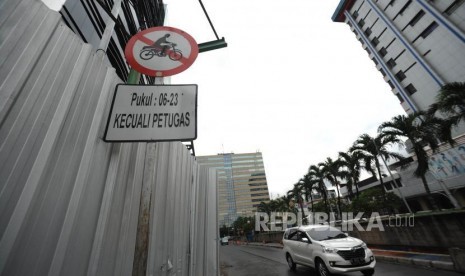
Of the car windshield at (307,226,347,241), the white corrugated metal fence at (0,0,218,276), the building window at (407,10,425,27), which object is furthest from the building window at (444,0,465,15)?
the white corrugated metal fence at (0,0,218,276)

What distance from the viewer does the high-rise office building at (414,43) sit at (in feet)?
75.7

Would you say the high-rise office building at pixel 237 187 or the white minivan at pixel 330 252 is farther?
the high-rise office building at pixel 237 187

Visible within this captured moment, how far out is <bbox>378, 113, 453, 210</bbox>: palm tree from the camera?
14578mm

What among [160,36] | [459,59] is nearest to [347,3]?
[459,59]

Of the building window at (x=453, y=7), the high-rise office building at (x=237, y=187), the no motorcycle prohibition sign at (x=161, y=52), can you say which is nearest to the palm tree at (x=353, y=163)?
the building window at (x=453, y=7)

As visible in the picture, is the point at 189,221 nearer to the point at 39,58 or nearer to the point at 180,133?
the point at 180,133

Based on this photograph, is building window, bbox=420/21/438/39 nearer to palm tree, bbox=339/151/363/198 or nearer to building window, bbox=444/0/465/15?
building window, bbox=444/0/465/15

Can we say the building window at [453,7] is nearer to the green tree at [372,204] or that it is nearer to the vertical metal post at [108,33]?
the green tree at [372,204]

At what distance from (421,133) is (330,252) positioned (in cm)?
1565

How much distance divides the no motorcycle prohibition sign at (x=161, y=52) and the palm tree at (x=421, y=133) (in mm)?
17513

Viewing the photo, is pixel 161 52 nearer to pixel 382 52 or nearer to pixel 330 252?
pixel 330 252

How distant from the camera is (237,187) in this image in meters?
110

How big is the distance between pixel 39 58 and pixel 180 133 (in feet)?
3.86

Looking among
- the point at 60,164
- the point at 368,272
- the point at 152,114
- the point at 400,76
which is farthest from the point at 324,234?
the point at 400,76
